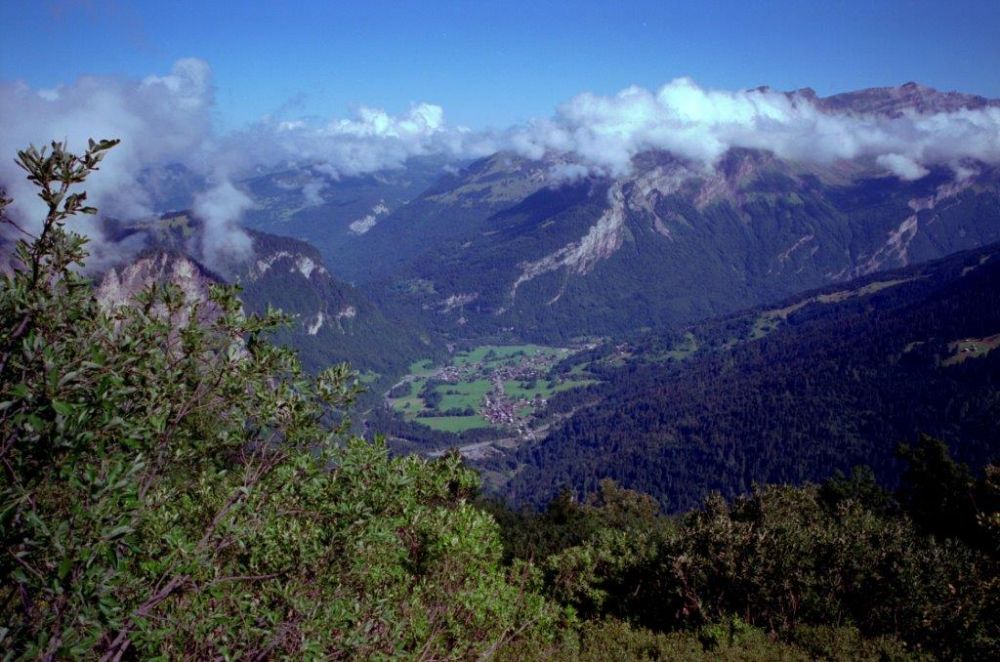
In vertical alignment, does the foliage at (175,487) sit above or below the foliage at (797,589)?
above

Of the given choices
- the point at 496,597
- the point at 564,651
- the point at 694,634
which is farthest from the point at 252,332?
the point at 694,634

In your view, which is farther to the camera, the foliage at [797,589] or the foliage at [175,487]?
the foliage at [797,589]

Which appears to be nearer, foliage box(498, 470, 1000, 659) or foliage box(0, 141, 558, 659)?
foliage box(0, 141, 558, 659)

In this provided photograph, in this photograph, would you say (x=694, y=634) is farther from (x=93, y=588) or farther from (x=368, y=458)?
(x=93, y=588)

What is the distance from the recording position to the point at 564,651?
1991 centimetres

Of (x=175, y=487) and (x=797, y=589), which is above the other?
(x=175, y=487)

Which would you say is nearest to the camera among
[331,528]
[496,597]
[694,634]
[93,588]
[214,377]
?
[93,588]

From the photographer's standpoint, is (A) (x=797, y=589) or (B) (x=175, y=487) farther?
(A) (x=797, y=589)

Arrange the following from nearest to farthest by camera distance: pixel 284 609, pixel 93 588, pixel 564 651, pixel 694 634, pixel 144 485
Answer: pixel 93 588 < pixel 144 485 < pixel 284 609 < pixel 564 651 < pixel 694 634

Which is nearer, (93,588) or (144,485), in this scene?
(93,588)

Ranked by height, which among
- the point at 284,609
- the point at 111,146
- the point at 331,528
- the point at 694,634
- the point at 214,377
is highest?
the point at 111,146

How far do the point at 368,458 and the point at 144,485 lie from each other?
4045 mm

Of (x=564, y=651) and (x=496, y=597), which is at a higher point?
(x=496, y=597)

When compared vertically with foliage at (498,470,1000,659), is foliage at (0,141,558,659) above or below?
above
